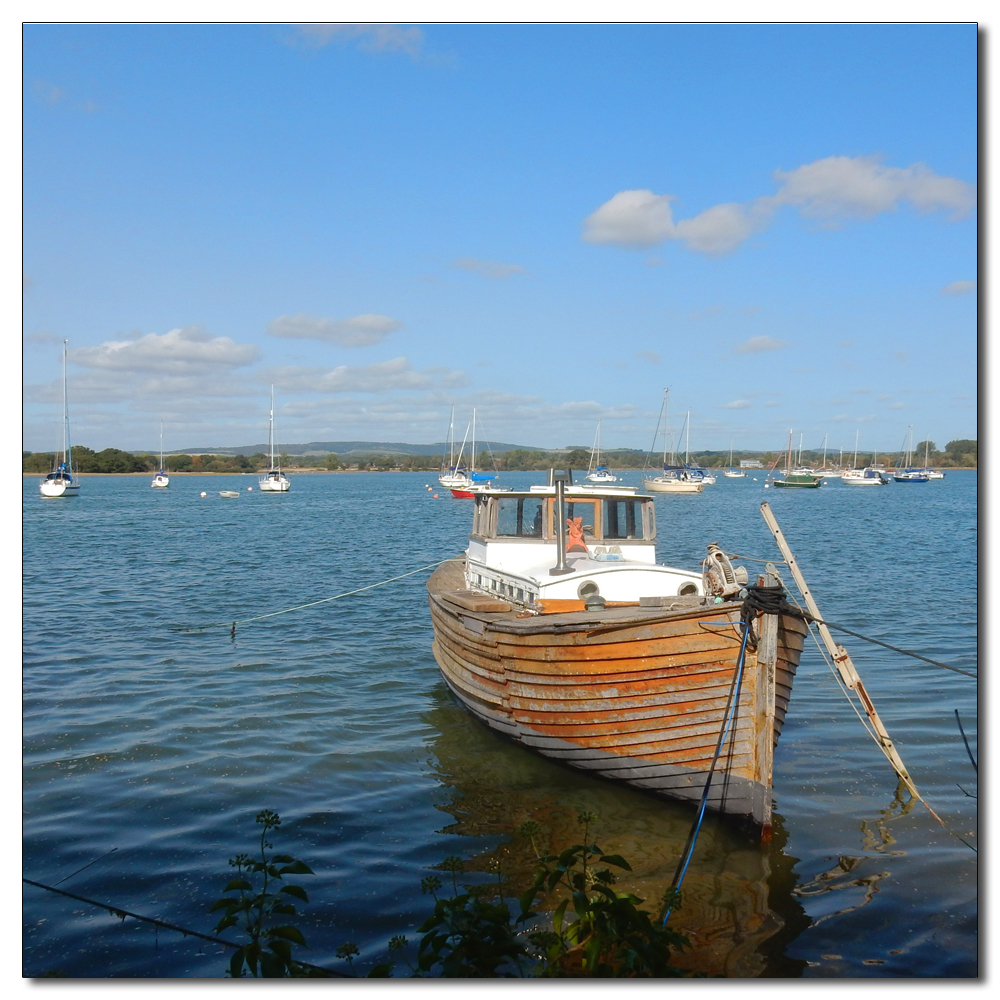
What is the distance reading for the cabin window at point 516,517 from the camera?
12.3 m

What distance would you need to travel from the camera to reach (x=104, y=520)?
174 feet

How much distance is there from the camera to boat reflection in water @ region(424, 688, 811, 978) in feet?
21.2

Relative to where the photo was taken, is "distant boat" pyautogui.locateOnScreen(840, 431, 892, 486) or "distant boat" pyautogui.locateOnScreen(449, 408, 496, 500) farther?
"distant boat" pyautogui.locateOnScreen(840, 431, 892, 486)

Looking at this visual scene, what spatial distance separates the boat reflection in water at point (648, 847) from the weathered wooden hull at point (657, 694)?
319 mm

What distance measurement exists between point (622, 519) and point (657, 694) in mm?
4453

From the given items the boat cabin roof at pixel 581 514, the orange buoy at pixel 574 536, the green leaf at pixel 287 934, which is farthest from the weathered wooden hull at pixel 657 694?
the green leaf at pixel 287 934

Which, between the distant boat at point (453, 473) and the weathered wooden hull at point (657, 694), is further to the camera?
the distant boat at point (453, 473)

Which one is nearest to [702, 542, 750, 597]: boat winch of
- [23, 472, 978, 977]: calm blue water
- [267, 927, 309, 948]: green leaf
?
[23, 472, 978, 977]: calm blue water

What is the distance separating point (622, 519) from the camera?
12.1 metres

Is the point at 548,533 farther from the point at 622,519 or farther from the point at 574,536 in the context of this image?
the point at 622,519

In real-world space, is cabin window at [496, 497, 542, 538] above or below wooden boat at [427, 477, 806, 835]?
above

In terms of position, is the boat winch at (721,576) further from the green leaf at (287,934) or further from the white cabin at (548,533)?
A: the green leaf at (287,934)

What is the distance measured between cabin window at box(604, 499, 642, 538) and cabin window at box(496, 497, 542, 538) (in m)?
1.06

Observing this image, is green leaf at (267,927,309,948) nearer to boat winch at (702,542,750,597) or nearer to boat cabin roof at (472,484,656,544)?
boat winch at (702,542,750,597)
